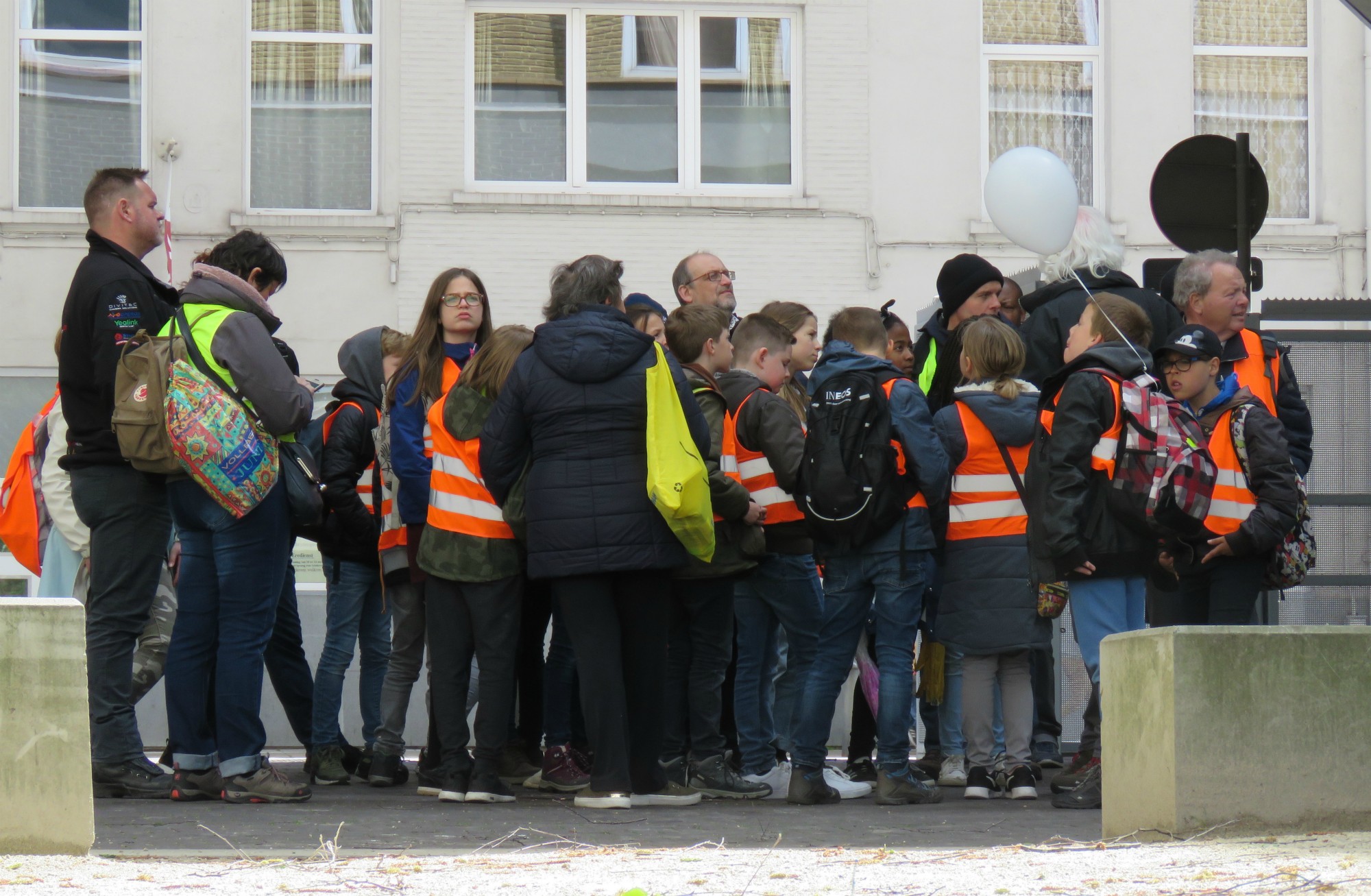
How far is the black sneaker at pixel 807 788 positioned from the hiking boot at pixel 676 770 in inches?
16.0

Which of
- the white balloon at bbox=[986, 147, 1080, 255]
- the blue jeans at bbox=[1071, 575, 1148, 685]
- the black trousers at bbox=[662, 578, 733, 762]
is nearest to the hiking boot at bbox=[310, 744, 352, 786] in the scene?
the black trousers at bbox=[662, 578, 733, 762]

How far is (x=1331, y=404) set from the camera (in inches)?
371

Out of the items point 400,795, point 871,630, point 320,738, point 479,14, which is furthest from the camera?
point 479,14

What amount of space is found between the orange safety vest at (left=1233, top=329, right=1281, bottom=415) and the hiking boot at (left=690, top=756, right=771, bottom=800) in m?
2.46

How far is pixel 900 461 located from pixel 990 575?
0.58 m

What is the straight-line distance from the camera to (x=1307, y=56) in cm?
1588

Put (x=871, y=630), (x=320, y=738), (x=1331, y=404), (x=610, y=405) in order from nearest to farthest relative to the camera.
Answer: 1. (x=610, y=405)
2. (x=320, y=738)
3. (x=871, y=630)
4. (x=1331, y=404)

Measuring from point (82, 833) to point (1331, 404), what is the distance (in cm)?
636

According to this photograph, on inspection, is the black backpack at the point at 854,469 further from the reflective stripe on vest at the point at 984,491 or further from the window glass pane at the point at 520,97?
the window glass pane at the point at 520,97

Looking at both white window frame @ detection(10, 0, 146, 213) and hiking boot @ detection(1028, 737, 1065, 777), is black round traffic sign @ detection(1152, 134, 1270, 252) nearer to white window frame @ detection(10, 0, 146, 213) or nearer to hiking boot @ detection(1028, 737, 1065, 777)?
hiking boot @ detection(1028, 737, 1065, 777)

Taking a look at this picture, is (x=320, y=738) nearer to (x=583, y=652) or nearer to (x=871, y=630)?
(x=583, y=652)

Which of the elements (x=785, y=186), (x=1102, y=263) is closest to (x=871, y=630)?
(x=1102, y=263)

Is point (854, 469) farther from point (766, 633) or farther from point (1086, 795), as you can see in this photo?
point (1086, 795)

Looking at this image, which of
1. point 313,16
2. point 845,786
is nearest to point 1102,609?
point 845,786
